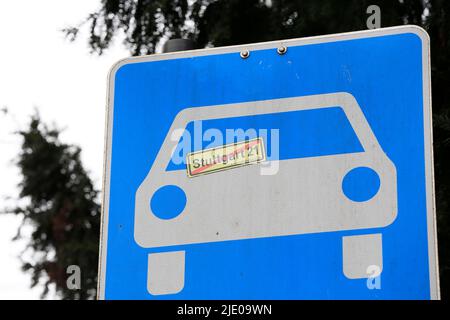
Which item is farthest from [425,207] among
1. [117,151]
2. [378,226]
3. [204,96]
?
[117,151]

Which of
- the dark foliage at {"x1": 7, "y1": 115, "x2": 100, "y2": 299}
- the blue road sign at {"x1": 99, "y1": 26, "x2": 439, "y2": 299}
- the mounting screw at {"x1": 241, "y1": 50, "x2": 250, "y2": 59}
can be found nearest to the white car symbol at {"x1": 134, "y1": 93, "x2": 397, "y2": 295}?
the blue road sign at {"x1": 99, "y1": 26, "x2": 439, "y2": 299}

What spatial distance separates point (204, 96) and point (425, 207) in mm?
705

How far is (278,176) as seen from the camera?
268 cm

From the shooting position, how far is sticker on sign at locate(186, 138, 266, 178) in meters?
2.69

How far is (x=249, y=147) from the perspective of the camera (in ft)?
8.87

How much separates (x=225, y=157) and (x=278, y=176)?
16 cm

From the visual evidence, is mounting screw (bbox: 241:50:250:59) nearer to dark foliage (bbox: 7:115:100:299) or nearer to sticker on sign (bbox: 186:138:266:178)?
sticker on sign (bbox: 186:138:266:178)

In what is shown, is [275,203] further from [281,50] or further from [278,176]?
[281,50]

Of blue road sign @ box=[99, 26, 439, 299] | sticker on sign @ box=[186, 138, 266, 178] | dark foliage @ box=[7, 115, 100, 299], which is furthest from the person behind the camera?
dark foliage @ box=[7, 115, 100, 299]

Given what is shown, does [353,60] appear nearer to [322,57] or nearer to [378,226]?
[322,57]

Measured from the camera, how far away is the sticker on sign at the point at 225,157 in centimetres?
269

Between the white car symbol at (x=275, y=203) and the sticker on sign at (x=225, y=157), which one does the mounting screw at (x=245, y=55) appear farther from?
the sticker on sign at (x=225, y=157)

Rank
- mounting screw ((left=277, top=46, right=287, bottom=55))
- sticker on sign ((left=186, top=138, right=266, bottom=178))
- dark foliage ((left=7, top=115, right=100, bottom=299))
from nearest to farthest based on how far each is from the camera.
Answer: sticker on sign ((left=186, top=138, right=266, bottom=178)) → mounting screw ((left=277, top=46, right=287, bottom=55)) → dark foliage ((left=7, top=115, right=100, bottom=299))

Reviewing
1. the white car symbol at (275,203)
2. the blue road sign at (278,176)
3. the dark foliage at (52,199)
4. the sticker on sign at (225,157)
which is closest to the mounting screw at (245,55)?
the blue road sign at (278,176)
